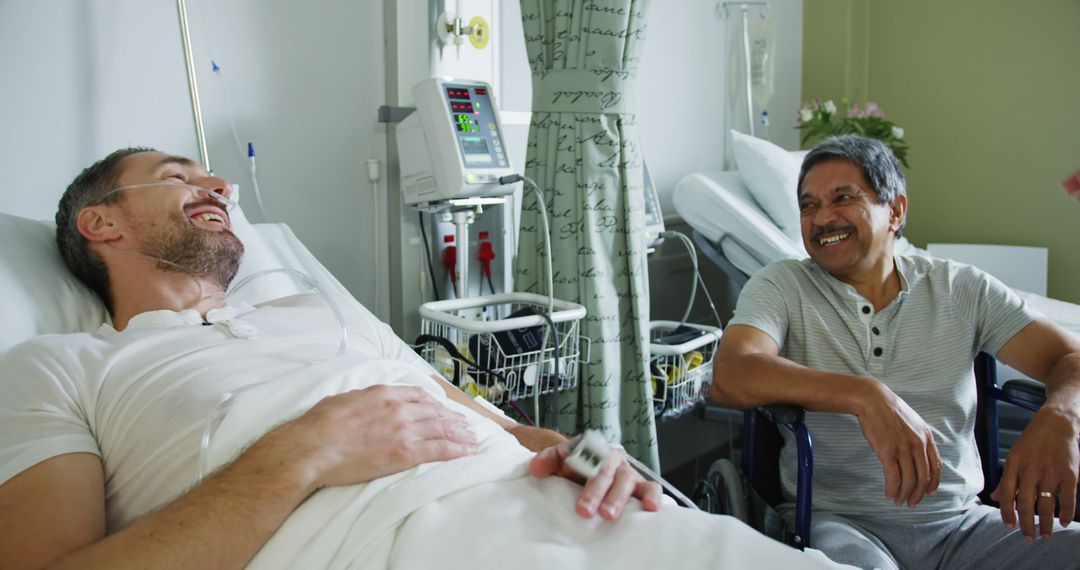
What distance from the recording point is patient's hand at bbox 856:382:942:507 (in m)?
1.27

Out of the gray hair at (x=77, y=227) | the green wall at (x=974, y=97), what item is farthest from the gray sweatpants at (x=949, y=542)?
the green wall at (x=974, y=97)

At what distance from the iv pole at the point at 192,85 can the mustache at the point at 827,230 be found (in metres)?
1.22

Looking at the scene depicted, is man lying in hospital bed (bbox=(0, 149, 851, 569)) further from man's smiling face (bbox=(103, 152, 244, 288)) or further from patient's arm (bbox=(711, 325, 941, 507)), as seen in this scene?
patient's arm (bbox=(711, 325, 941, 507))

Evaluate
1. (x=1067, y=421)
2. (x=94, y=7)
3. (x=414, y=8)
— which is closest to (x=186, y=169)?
(x=94, y=7)

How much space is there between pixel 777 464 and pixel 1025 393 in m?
0.45

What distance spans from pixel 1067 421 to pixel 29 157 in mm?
1884

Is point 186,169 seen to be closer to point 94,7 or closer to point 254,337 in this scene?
point 254,337

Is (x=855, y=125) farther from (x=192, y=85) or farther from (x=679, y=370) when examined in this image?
(x=192, y=85)

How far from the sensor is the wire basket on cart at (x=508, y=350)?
1.82 meters

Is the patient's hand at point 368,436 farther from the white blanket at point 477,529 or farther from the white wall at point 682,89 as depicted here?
the white wall at point 682,89

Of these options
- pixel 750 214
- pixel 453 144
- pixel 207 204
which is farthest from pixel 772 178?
pixel 207 204

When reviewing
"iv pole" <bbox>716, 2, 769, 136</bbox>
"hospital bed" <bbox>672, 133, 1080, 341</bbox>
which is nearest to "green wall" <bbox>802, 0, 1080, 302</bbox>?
"iv pole" <bbox>716, 2, 769, 136</bbox>

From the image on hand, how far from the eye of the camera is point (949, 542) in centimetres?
146

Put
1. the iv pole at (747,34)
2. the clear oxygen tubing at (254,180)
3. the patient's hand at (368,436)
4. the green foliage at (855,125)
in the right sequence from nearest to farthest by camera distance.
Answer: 1. the patient's hand at (368,436)
2. the clear oxygen tubing at (254,180)
3. the iv pole at (747,34)
4. the green foliage at (855,125)
